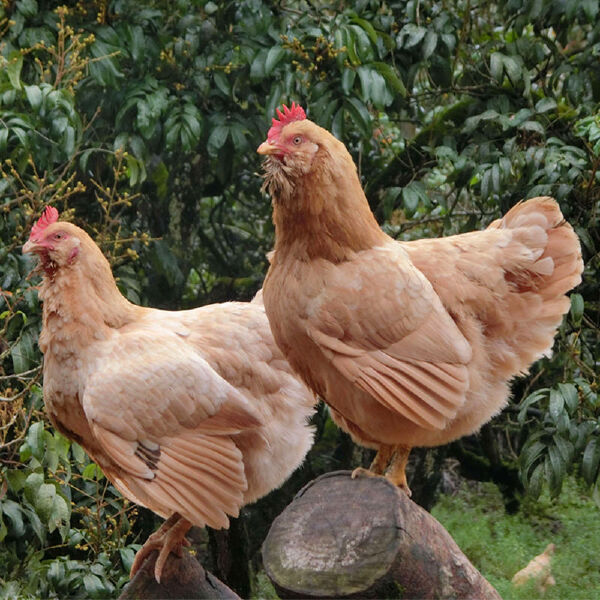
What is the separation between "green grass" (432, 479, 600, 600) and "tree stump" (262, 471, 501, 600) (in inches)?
116

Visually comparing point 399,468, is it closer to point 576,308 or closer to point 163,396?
point 163,396

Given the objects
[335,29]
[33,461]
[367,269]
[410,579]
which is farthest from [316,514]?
[335,29]

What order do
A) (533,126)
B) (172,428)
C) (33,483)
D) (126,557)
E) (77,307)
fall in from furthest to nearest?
(533,126)
(126,557)
(33,483)
(77,307)
(172,428)

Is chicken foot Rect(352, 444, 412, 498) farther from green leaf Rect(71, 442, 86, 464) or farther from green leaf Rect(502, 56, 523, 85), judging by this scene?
green leaf Rect(502, 56, 523, 85)

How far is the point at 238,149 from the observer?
5.93 meters

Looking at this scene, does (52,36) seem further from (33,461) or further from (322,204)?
(322,204)

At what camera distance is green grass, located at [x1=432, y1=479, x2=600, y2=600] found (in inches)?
234

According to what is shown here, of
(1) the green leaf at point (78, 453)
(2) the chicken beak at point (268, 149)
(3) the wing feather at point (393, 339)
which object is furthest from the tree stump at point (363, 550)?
(1) the green leaf at point (78, 453)

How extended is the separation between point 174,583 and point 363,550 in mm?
972

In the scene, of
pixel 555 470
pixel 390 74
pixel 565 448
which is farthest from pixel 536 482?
pixel 390 74

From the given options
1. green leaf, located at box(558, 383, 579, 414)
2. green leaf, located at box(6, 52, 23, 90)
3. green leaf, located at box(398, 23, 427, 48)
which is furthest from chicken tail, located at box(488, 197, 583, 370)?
green leaf, located at box(6, 52, 23, 90)

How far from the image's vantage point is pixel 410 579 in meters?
2.95

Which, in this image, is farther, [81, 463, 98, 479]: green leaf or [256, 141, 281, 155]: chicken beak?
[81, 463, 98, 479]: green leaf

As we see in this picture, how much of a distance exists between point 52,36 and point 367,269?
3.18 meters
